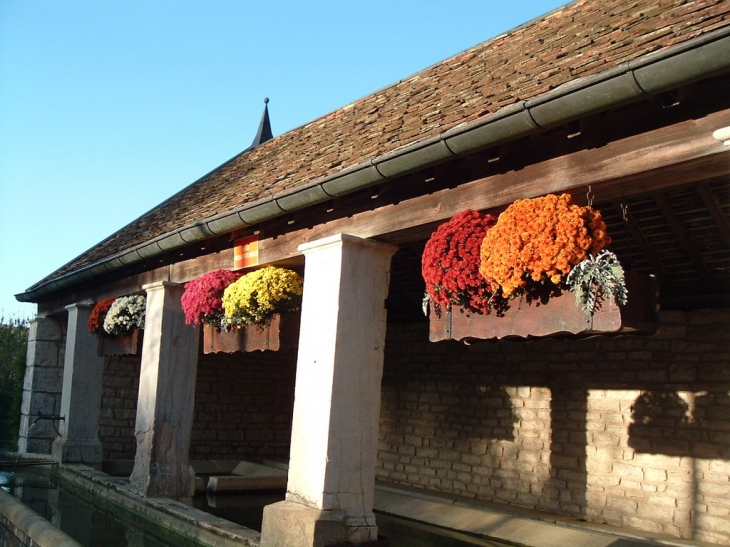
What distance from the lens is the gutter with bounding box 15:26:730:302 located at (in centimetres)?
299

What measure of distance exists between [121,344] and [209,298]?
302cm

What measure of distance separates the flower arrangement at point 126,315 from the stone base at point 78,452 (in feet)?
7.87

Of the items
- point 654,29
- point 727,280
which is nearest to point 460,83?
point 654,29

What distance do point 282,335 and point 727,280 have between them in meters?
3.40

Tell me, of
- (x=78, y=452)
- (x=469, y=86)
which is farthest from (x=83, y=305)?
(x=469, y=86)

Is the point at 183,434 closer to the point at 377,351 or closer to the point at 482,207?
the point at 377,351

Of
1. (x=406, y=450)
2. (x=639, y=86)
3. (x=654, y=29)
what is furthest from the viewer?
(x=406, y=450)

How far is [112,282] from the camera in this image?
9422 mm

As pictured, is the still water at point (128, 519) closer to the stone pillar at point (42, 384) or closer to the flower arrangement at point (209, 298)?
the flower arrangement at point (209, 298)

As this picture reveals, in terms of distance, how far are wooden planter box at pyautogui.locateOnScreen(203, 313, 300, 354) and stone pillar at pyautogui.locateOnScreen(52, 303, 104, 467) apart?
464cm

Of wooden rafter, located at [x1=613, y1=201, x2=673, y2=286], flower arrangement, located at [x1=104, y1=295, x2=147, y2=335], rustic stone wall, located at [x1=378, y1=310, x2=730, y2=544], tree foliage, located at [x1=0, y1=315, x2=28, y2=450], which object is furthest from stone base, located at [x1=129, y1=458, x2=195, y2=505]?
tree foliage, located at [x1=0, y1=315, x2=28, y2=450]

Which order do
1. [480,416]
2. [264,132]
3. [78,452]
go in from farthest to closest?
[264,132]
[78,452]
[480,416]

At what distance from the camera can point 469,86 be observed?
5.48 meters

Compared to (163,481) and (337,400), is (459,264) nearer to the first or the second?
(337,400)
